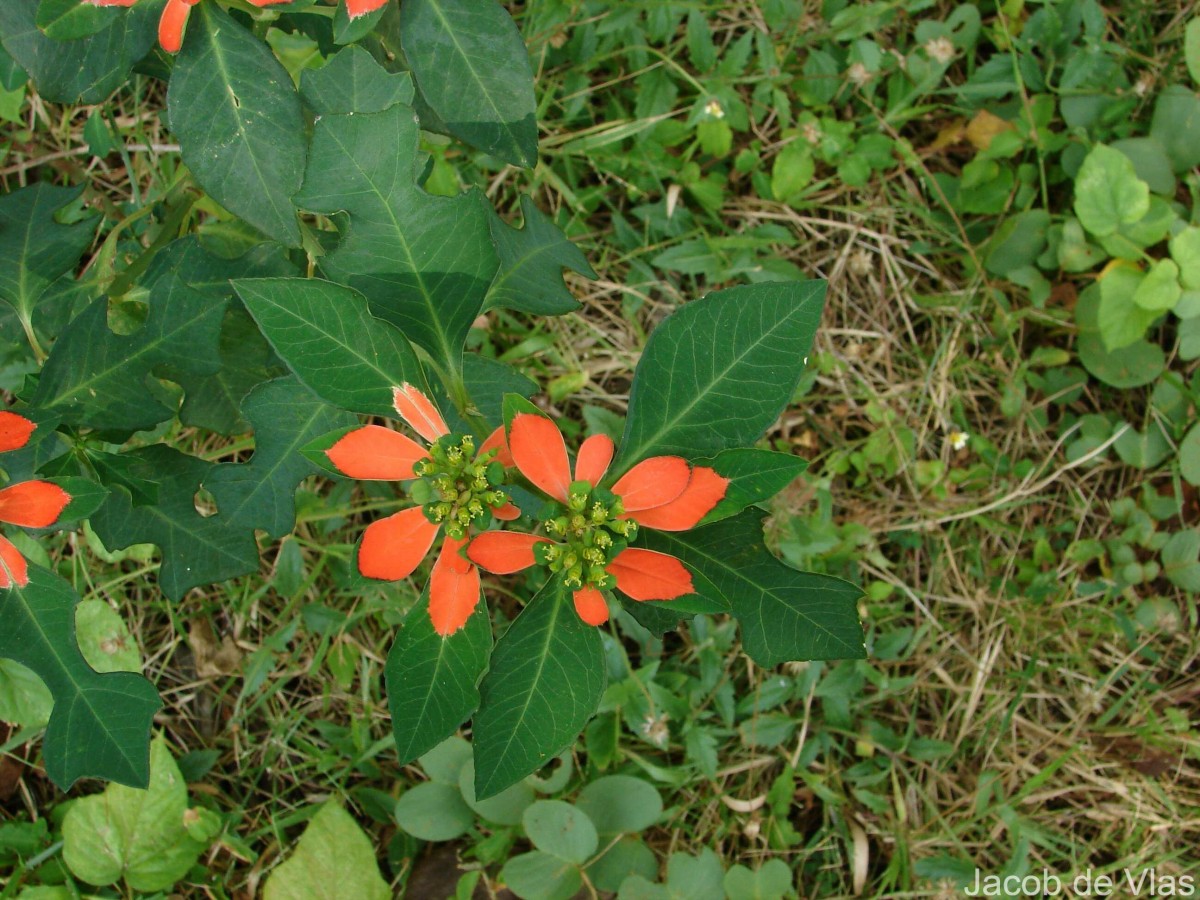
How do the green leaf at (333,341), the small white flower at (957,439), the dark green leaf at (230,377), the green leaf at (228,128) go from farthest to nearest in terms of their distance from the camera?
the small white flower at (957,439)
the dark green leaf at (230,377)
the green leaf at (228,128)
the green leaf at (333,341)

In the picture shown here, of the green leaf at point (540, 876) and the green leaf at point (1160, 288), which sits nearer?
the green leaf at point (540, 876)

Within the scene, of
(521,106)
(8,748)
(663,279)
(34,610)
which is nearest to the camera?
(34,610)

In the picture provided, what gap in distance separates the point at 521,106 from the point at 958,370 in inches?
76.1

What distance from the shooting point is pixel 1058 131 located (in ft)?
10.1

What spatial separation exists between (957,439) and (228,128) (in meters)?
2.24

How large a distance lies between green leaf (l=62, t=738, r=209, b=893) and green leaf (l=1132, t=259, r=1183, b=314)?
303cm

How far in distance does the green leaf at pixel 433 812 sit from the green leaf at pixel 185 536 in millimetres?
1031

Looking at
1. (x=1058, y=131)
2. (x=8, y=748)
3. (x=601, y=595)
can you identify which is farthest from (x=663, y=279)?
(x=8, y=748)

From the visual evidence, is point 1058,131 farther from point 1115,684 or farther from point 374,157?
point 374,157

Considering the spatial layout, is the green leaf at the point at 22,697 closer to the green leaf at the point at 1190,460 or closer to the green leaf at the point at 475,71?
the green leaf at the point at 475,71

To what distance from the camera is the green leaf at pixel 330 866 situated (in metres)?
2.47

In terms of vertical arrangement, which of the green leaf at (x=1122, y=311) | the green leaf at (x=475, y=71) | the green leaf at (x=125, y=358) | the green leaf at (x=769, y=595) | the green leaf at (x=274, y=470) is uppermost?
the green leaf at (x=475, y=71)

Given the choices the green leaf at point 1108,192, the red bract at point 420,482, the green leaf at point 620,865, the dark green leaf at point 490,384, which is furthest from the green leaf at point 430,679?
the green leaf at point 1108,192

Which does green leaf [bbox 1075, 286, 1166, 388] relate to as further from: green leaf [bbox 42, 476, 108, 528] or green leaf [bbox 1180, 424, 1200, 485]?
green leaf [bbox 42, 476, 108, 528]
